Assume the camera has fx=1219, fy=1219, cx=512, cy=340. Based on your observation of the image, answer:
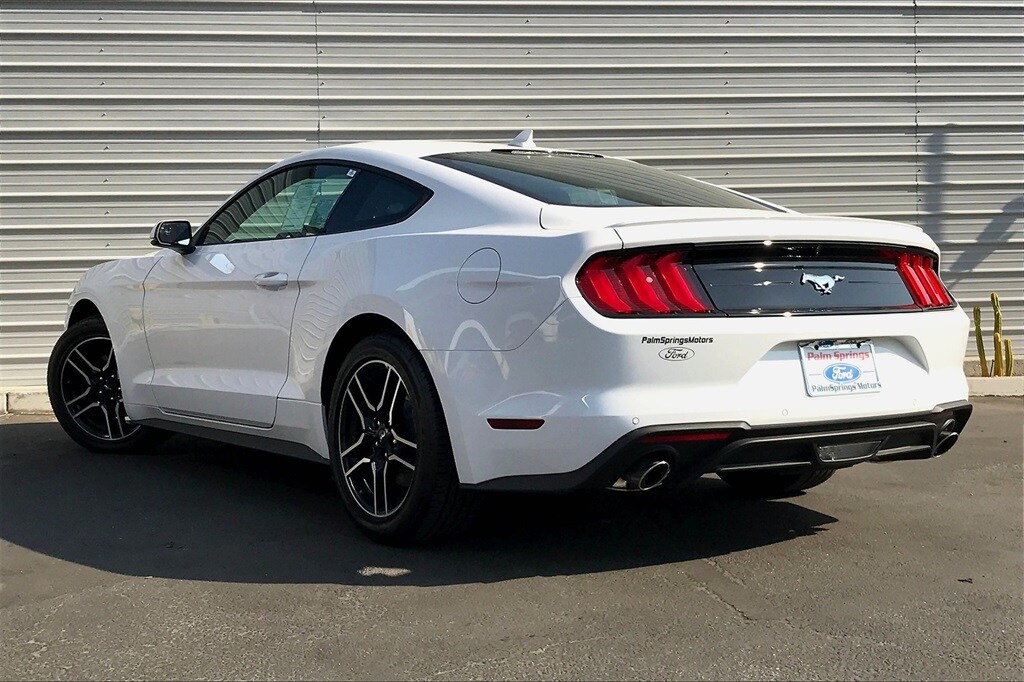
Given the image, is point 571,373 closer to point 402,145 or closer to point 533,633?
point 533,633

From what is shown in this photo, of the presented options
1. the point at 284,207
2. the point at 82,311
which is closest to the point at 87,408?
Result: the point at 82,311

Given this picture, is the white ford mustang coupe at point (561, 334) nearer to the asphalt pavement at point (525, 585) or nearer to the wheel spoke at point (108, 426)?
the asphalt pavement at point (525, 585)

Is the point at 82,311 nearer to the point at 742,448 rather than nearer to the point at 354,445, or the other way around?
the point at 354,445

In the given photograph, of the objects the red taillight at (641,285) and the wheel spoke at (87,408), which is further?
the wheel spoke at (87,408)

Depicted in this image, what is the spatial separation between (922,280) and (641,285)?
1.19m

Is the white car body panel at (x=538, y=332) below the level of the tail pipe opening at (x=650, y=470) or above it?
above

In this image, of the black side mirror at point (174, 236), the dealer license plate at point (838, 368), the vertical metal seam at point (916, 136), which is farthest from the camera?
the vertical metal seam at point (916, 136)

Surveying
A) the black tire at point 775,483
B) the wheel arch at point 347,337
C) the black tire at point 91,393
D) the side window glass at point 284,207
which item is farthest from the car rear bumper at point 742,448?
the black tire at point 91,393

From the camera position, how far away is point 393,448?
13.7ft

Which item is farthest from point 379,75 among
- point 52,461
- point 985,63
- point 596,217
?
point 596,217

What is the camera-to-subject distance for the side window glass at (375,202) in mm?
4395

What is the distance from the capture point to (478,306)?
3.80 m

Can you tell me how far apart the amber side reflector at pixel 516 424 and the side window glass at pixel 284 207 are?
1351mm

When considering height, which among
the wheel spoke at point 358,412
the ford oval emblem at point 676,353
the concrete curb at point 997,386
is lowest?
the concrete curb at point 997,386
